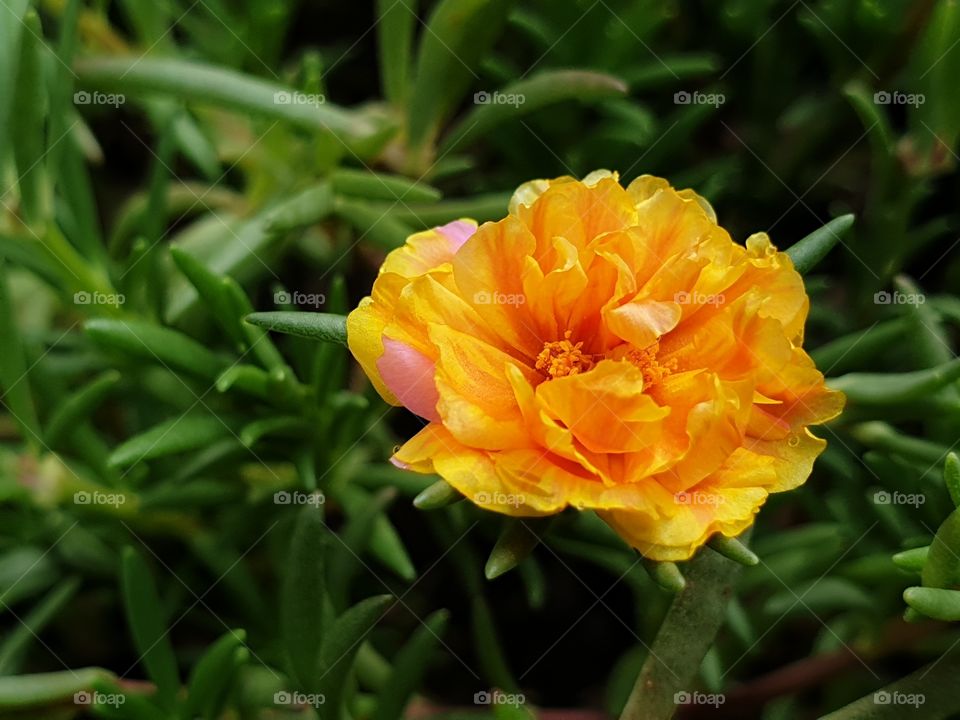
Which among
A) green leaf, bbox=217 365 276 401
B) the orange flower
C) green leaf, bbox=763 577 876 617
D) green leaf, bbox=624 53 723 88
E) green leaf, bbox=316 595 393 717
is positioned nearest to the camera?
the orange flower

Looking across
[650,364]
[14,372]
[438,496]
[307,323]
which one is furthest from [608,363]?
[14,372]

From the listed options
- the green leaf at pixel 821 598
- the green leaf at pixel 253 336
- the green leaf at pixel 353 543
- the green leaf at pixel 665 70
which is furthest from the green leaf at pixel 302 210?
the green leaf at pixel 821 598

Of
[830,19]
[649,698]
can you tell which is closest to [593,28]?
[830,19]

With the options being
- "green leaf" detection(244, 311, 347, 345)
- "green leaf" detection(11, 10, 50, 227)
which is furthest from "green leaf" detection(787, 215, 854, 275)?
"green leaf" detection(11, 10, 50, 227)

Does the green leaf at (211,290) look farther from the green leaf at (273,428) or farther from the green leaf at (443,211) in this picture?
the green leaf at (443,211)

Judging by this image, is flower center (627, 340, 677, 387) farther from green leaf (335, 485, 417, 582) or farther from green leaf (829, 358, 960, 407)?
green leaf (335, 485, 417, 582)

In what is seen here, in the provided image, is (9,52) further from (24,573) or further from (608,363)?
(608,363)
